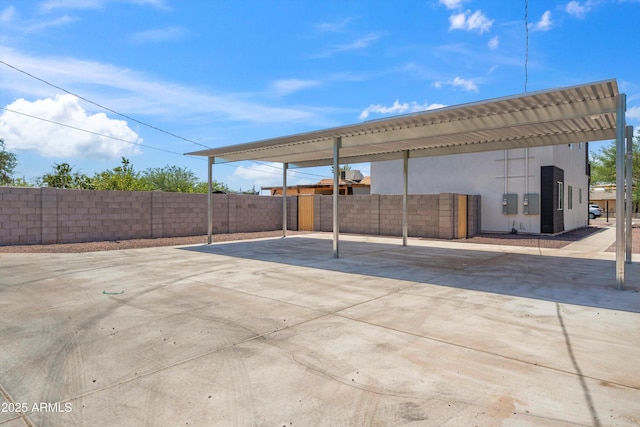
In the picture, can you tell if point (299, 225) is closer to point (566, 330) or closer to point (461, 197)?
point (461, 197)

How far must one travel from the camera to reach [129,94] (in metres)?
17.8

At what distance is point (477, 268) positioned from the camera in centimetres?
856

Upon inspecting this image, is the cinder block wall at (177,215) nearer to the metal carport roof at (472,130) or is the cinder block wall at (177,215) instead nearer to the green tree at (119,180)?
the metal carport roof at (472,130)

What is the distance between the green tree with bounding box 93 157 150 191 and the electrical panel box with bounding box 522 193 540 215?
983 inches

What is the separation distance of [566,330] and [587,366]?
1.08 meters

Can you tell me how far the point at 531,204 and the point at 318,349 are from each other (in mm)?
15673

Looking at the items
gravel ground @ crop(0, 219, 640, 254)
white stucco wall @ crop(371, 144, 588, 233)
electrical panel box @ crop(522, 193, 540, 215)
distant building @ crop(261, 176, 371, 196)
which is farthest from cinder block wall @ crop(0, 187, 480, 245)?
distant building @ crop(261, 176, 371, 196)

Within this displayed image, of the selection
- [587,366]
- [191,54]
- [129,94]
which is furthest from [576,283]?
[129,94]

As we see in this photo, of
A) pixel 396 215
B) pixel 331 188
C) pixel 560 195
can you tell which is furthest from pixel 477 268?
pixel 331 188

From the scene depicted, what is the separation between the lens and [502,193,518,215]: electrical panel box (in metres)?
16.7

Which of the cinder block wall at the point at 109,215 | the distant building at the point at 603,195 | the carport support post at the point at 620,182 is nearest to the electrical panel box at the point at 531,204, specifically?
the carport support post at the point at 620,182

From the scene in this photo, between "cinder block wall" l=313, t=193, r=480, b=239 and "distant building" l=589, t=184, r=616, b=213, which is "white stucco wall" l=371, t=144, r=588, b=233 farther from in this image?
"distant building" l=589, t=184, r=616, b=213

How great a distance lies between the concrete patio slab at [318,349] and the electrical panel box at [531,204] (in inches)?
379

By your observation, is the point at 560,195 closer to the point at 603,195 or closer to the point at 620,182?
the point at 620,182
